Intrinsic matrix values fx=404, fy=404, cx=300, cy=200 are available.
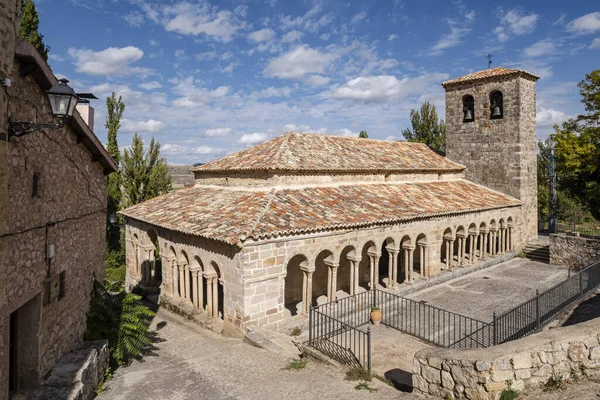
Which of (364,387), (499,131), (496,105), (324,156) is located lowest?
(364,387)

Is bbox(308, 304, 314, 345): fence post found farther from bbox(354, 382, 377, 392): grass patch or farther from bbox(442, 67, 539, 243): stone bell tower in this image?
bbox(442, 67, 539, 243): stone bell tower

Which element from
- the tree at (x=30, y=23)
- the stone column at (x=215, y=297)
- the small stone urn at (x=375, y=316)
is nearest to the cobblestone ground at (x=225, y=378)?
the stone column at (x=215, y=297)

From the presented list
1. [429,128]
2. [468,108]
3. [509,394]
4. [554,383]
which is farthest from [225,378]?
[429,128]

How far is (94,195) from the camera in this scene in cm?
1014

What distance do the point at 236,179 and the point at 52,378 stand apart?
10.7 m

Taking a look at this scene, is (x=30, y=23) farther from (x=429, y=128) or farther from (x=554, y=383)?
(x=429, y=128)

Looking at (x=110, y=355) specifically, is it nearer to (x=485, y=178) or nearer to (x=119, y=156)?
(x=119, y=156)

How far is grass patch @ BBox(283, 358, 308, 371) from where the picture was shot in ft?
30.1

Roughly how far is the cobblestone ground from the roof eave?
208 inches

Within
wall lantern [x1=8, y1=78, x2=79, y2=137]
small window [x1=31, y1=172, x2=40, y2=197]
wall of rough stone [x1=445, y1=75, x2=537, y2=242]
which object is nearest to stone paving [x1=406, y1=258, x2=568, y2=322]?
wall of rough stone [x1=445, y1=75, x2=537, y2=242]

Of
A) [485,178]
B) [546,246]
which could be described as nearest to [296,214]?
[485,178]

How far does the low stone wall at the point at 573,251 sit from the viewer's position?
786 inches

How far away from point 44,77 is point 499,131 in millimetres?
23702

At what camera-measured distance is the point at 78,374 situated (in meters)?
7.18
